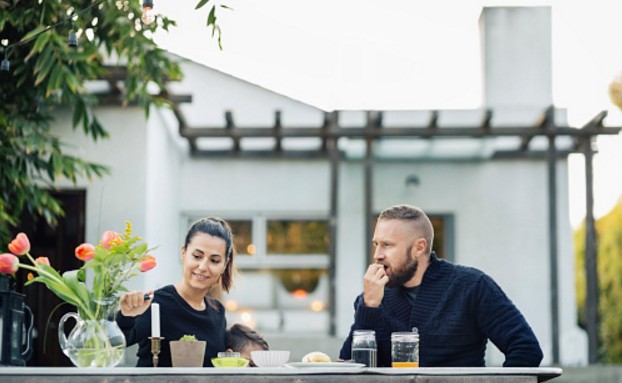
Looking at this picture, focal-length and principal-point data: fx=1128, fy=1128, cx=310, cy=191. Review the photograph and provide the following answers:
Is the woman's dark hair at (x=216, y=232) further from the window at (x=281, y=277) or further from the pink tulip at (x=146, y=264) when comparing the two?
the window at (x=281, y=277)

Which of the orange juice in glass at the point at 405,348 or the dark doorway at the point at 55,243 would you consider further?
the dark doorway at the point at 55,243

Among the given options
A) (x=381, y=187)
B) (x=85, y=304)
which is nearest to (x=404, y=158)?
(x=381, y=187)

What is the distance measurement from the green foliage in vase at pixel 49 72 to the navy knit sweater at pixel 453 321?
108 inches

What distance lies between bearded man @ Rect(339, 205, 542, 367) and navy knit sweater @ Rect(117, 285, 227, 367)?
0.49 metres

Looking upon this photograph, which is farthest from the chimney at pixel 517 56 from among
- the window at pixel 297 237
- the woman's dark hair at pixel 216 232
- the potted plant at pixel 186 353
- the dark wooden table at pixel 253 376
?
the dark wooden table at pixel 253 376

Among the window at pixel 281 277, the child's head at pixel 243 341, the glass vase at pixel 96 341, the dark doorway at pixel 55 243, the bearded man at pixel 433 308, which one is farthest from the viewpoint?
the window at pixel 281 277

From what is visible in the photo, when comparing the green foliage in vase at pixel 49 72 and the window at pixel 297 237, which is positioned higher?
the green foliage in vase at pixel 49 72

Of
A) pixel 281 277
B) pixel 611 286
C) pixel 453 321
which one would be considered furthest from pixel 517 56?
pixel 453 321

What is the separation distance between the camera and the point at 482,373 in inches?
112

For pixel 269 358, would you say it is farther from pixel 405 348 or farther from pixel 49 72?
pixel 49 72

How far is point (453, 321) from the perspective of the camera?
358 cm

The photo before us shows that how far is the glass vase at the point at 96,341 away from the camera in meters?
3.10

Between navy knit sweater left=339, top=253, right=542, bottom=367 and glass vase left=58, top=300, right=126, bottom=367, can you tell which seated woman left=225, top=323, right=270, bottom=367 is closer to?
navy knit sweater left=339, top=253, right=542, bottom=367

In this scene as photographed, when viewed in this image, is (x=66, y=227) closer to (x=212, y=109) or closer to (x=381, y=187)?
(x=212, y=109)
